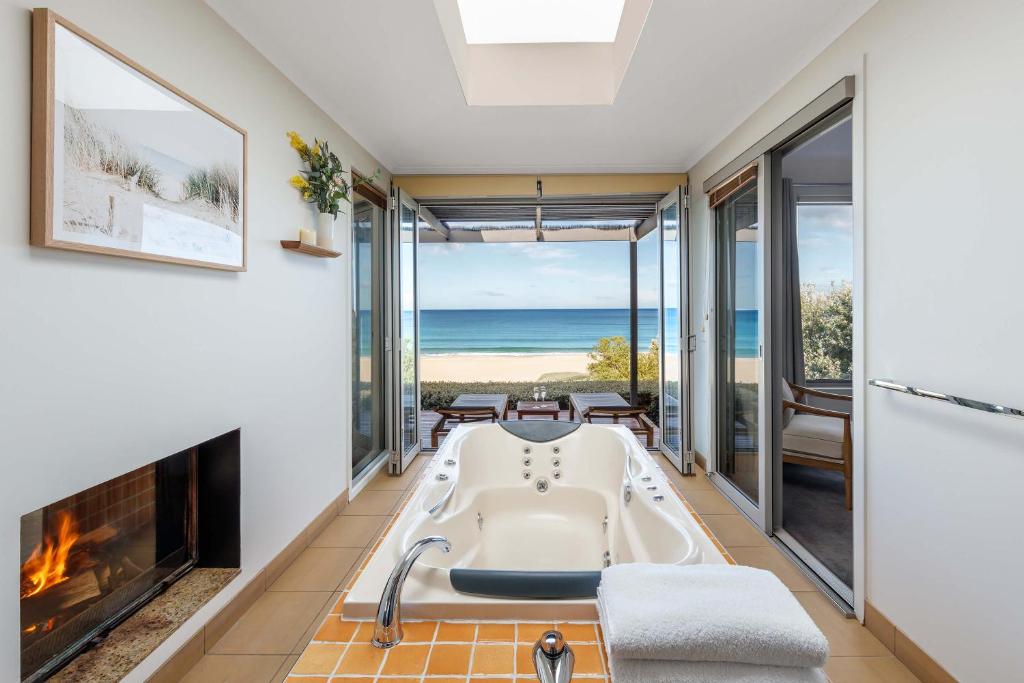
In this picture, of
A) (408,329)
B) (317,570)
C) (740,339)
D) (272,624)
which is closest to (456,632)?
(272,624)

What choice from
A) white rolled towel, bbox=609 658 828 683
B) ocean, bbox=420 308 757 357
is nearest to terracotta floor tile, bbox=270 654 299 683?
white rolled towel, bbox=609 658 828 683

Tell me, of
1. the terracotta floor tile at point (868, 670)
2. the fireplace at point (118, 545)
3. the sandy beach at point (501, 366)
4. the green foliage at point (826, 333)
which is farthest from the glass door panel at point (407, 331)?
the sandy beach at point (501, 366)

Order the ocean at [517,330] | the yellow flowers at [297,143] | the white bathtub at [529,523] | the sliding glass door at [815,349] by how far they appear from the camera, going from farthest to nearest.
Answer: the ocean at [517,330] < the sliding glass door at [815,349] < the yellow flowers at [297,143] < the white bathtub at [529,523]

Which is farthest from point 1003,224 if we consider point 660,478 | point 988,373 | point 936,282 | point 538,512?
point 538,512

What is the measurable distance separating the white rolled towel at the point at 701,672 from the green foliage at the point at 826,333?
4126 mm

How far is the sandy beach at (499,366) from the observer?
42.1 ft

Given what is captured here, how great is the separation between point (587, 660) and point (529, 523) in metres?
1.56

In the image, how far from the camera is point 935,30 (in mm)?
1491

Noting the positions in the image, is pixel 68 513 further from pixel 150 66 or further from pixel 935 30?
pixel 935 30

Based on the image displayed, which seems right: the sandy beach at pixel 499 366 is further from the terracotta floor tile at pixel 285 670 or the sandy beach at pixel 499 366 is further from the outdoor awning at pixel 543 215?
the terracotta floor tile at pixel 285 670

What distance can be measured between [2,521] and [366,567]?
84 cm

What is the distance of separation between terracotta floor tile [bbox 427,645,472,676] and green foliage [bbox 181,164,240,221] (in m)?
1.51

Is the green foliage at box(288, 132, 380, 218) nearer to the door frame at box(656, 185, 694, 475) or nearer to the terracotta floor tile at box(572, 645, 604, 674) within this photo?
the terracotta floor tile at box(572, 645, 604, 674)

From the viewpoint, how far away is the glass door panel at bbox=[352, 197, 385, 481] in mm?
3359
